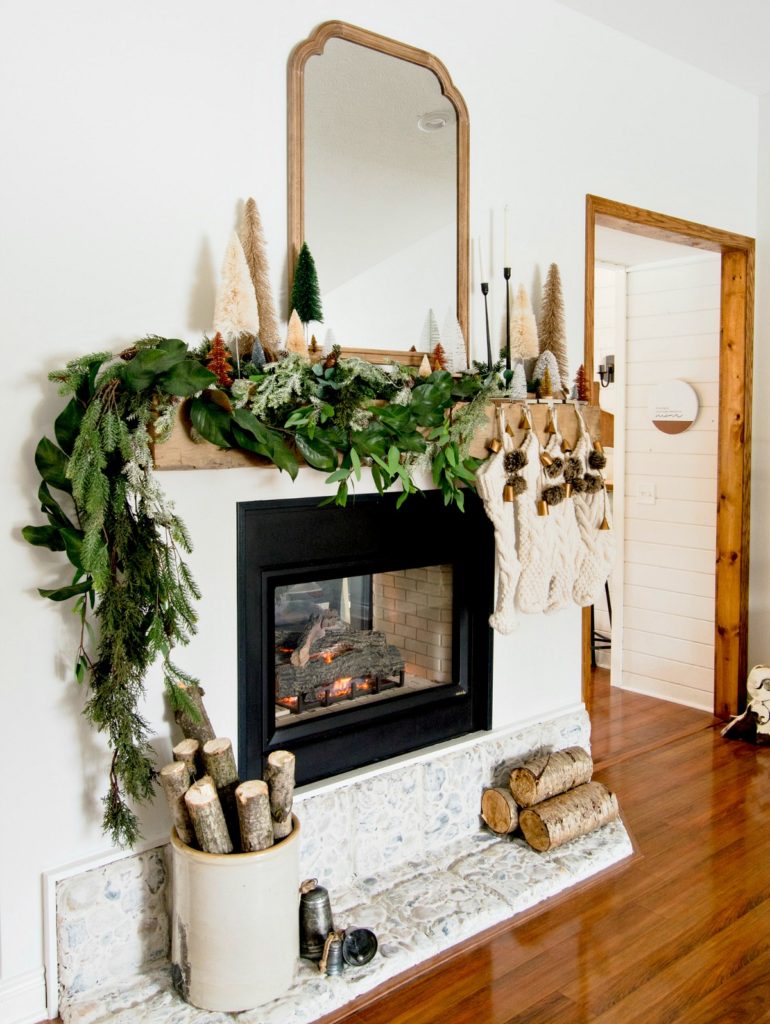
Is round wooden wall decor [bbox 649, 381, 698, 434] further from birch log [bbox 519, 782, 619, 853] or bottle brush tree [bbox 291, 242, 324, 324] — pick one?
bottle brush tree [bbox 291, 242, 324, 324]

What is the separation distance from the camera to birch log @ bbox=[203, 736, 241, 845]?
2100 mm

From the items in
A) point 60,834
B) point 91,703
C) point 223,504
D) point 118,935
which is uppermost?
point 223,504

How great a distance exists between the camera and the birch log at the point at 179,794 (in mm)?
2025

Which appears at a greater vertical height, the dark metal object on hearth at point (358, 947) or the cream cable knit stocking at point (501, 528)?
the cream cable knit stocking at point (501, 528)

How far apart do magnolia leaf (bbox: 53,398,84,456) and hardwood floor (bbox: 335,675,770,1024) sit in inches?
58.4

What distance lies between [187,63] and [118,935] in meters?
2.13

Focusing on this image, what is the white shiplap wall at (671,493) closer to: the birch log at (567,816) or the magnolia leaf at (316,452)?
the birch log at (567,816)

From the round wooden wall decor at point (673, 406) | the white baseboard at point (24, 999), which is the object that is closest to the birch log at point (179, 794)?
the white baseboard at point (24, 999)

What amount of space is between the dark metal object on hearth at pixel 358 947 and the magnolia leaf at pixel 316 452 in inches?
46.4

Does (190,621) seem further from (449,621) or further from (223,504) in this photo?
(449,621)

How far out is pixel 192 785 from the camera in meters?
2.05

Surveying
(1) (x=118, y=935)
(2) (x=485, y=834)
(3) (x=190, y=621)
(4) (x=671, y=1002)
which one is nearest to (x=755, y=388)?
(2) (x=485, y=834)

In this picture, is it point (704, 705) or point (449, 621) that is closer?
point (449, 621)

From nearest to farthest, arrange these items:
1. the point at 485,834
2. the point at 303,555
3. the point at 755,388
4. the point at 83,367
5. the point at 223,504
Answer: the point at 83,367
the point at 223,504
the point at 303,555
the point at 485,834
the point at 755,388
